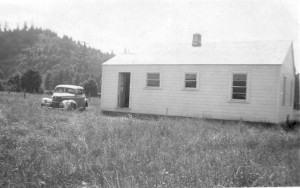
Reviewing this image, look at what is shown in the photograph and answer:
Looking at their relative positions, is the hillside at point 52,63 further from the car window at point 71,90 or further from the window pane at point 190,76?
the window pane at point 190,76

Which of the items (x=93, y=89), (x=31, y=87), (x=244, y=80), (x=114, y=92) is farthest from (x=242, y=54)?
(x=31, y=87)

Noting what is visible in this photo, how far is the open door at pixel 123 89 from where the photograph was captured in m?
17.9

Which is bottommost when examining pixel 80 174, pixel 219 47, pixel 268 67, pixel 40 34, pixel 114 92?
pixel 80 174

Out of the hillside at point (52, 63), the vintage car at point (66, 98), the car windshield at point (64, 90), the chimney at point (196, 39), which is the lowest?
the vintage car at point (66, 98)

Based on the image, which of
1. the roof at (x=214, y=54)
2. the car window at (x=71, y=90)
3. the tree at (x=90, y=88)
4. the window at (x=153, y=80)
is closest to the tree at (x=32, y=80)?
the tree at (x=90, y=88)

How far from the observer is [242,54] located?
15.4 meters

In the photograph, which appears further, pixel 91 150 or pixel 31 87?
pixel 31 87

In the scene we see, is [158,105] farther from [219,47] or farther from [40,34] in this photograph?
[40,34]

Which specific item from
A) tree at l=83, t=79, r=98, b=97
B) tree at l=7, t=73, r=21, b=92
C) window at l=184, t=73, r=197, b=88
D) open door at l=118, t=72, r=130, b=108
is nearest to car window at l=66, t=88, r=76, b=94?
open door at l=118, t=72, r=130, b=108

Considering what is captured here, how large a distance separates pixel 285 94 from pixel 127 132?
11.1m

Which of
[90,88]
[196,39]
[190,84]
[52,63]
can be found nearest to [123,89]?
[190,84]

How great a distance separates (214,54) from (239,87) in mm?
2813

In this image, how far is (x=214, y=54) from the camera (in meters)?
16.3

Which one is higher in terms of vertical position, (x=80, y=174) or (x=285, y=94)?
(x=285, y=94)
